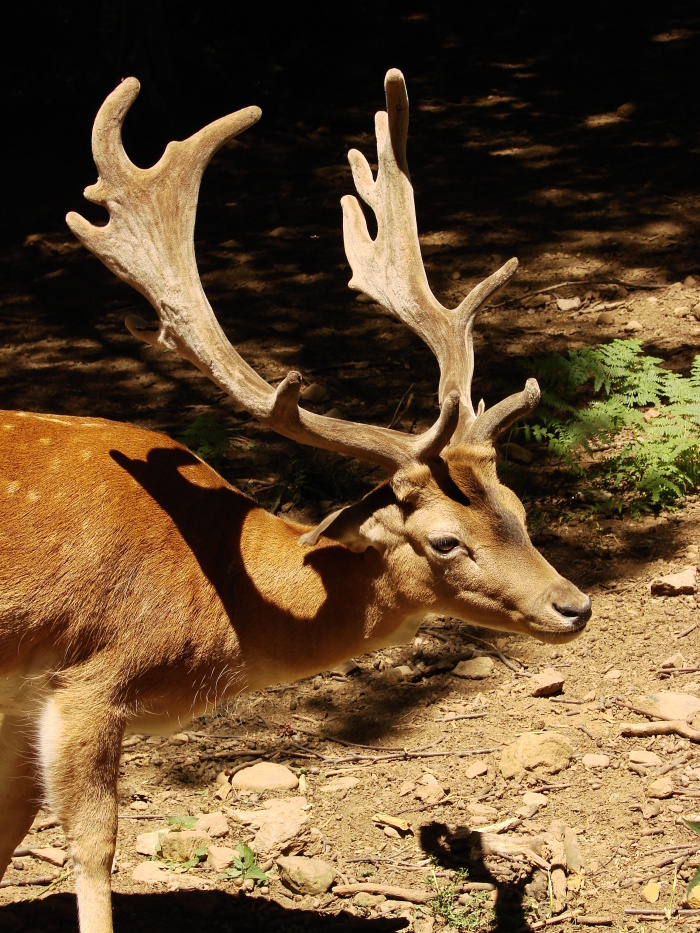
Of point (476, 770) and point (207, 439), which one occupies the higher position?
point (207, 439)

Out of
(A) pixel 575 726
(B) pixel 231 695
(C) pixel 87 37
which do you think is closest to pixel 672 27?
(C) pixel 87 37

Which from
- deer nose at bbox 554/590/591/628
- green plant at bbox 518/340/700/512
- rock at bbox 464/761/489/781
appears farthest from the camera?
green plant at bbox 518/340/700/512

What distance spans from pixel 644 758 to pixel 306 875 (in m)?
1.34

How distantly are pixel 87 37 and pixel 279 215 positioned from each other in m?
3.77

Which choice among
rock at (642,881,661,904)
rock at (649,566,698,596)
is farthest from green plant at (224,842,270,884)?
rock at (649,566,698,596)

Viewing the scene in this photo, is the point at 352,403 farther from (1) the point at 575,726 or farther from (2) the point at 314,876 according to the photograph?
(2) the point at 314,876

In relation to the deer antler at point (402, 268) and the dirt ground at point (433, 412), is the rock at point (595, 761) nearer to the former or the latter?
the dirt ground at point (433, 412)

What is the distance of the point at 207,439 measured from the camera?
5820mm

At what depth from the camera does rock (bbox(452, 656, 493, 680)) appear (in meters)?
4.78

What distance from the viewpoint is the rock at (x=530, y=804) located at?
395cm

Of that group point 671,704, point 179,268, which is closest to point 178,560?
point 179,268

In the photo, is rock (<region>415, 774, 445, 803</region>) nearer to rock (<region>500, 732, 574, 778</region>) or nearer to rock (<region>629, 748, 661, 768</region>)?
rock (<region>500, 732, 574, 778</region>)

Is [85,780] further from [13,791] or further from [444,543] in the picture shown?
[444,543]

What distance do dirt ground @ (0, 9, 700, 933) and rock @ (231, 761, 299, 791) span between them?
7 cm
